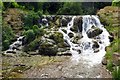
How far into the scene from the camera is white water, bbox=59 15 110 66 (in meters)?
7.67

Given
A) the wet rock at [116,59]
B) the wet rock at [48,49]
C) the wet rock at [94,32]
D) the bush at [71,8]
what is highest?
the bush at [71,8]

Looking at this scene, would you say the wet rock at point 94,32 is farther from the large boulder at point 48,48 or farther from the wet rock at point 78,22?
the large boulder at point 48,48

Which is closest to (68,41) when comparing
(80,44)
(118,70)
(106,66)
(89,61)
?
(80,44)

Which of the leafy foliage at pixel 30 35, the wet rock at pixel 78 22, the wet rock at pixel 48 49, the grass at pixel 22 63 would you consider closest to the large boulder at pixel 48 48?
the wet rock at pixel 48 49

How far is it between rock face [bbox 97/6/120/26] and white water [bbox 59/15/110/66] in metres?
0.23

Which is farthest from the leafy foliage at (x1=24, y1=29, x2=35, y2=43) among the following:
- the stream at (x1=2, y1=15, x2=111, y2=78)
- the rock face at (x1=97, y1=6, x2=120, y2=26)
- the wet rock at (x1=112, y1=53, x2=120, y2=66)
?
the wet rock at (x1=112, y1=53, x2=120, y2=66)

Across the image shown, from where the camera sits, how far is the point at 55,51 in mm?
7992

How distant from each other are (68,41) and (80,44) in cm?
42

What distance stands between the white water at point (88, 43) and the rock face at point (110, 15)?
234 mm

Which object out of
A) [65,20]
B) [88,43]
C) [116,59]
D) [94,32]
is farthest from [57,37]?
[116,59]

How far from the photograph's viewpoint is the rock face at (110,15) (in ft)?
32.4

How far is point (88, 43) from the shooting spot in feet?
28.4

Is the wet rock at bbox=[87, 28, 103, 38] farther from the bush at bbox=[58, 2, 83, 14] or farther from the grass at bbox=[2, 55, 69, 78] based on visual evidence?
the grass at bbox=[2, 55, 69, 78]

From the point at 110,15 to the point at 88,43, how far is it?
212 cm
